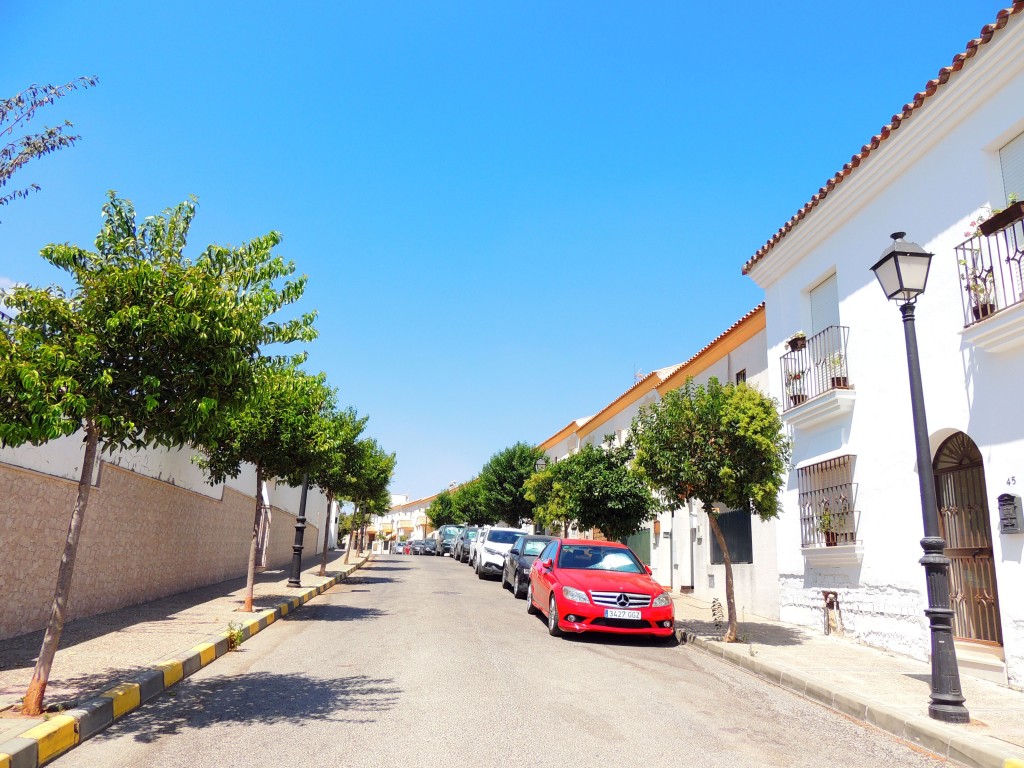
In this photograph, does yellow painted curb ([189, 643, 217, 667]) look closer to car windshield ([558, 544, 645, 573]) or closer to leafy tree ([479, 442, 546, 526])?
car windshield ([558, 544, 645, 573])

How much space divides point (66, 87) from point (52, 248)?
326 inches

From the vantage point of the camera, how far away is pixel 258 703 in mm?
6285

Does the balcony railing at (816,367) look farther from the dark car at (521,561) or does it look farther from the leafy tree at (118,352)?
the leafy tree at (118,352)

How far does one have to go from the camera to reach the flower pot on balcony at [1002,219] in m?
Result: 7.54

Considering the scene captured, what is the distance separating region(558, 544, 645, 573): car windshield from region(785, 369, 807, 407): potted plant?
3994 mm

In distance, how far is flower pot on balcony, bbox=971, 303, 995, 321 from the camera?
809 cm

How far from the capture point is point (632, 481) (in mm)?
20359

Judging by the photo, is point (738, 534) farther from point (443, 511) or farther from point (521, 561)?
point (443, 511)

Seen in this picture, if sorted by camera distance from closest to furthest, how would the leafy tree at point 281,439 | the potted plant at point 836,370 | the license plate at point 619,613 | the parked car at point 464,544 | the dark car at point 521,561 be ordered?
the license plate at point 619,613, the potted plant at point 836,370, the leafy tree at point 281,439, the dark car at point 521,561, the parked car at point 464,544

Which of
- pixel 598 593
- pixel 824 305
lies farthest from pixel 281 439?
pixel 824 305

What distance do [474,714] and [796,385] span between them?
9030mm

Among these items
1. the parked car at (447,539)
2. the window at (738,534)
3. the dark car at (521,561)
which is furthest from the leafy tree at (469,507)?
the window at (738,534)

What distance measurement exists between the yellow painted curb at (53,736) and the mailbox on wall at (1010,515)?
8795mm

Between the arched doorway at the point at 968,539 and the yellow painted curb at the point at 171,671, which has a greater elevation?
the arched doorway at the point at 968,539
